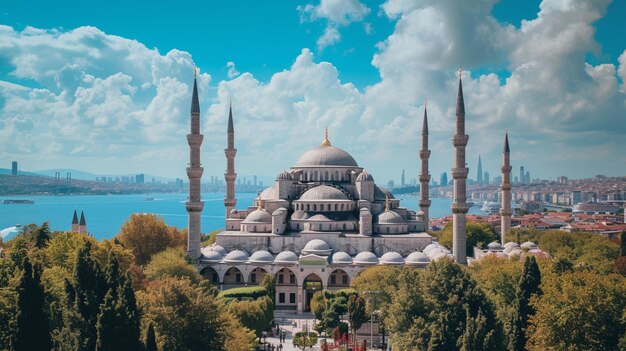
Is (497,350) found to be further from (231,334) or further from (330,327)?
(330,327)

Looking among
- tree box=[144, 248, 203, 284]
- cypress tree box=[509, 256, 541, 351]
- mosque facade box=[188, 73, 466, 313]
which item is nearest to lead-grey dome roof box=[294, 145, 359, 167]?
mosque facade box=[188, 73, 466, 313]

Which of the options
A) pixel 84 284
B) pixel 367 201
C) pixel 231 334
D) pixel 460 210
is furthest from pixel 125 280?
pixel 367 201

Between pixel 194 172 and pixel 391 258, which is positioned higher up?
pixel 194 172

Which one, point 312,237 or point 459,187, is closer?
point 459,187

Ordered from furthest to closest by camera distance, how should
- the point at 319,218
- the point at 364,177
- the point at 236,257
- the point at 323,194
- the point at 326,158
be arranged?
the point at 326,158 < the point at 364,177 < the point at 323,194 < the point at 319,218 < the point at 236,257

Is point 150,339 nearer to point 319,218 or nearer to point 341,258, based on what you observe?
point 341,258

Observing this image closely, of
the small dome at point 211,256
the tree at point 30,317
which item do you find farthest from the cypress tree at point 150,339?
the small dome at point 211,256

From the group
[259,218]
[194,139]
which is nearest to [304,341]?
[259,218]

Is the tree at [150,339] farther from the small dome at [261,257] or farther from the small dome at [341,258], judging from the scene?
the small dome at [341,258]
